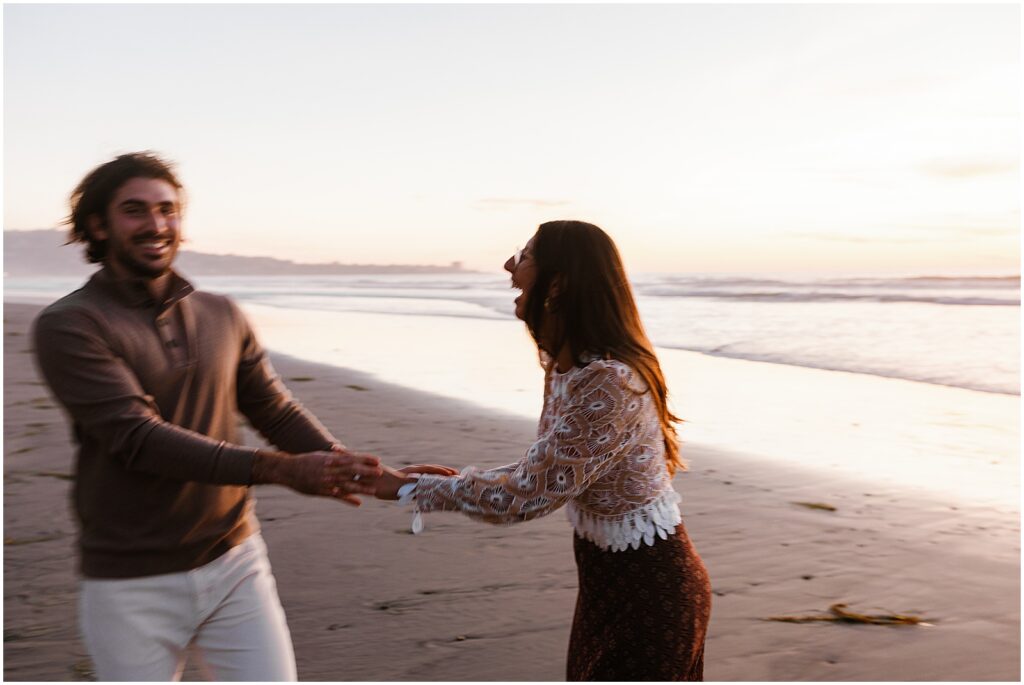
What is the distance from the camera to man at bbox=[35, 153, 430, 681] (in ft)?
7.88

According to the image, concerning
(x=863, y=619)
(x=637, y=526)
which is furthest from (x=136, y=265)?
(x=863, y=619)

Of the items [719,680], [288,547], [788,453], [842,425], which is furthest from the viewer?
[842,425]

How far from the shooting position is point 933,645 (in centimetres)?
430

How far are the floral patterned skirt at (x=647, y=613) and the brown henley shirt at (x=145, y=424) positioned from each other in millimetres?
1001

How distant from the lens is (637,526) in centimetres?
248

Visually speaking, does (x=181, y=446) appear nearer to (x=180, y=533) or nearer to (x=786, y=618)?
(x=180, y=533)

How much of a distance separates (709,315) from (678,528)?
68.3ft

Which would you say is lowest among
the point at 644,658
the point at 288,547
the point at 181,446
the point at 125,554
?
the point at 288,547

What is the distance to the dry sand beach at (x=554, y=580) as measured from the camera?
13.6ft

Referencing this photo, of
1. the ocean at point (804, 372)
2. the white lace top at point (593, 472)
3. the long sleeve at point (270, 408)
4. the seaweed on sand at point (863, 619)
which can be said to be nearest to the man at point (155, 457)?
the long sleeve at point (270, 408)

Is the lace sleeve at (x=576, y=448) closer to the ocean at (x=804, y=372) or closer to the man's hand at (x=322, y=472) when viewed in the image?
the man's hand at (x=322, y=472)

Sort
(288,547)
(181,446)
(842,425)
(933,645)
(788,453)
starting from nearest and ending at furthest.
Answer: (181,446)
(933,645)
(288,547)
(788,453)
(842,425)

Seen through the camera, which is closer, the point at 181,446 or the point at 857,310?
the point at 181,446

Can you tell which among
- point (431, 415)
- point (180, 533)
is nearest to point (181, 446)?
point (180, 533)
